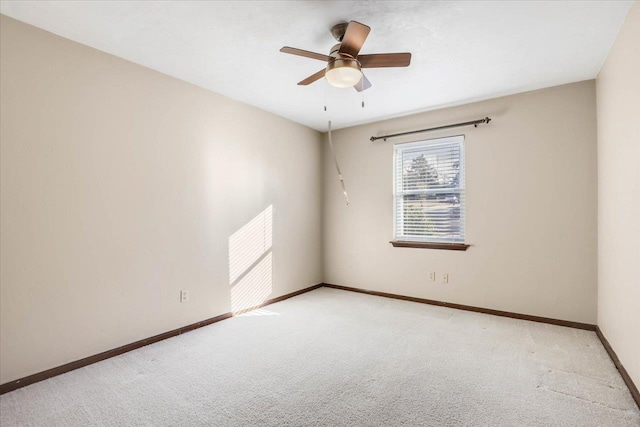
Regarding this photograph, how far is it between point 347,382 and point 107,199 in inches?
93.2

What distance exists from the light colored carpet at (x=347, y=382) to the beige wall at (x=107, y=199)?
1.17 feet

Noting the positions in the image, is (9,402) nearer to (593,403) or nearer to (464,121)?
(593,403)

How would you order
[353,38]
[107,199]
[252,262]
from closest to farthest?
[353,38]
[107,199]
[252,262]

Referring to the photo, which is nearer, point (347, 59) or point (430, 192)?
point (347, 59)

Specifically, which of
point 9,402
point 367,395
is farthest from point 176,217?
point 367,395

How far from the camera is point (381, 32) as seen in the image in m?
2.35

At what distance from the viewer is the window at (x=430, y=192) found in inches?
155

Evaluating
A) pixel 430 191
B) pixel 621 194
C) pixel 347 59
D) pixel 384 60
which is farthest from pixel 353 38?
pixel 430 191

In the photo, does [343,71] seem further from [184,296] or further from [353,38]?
[184,296]

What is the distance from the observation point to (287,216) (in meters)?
4.48

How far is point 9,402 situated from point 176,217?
5.57 feet

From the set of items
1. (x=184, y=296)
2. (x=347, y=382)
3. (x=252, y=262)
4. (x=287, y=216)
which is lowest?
(x=347, y=382)

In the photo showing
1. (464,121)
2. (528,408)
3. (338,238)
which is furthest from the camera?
(338,238)

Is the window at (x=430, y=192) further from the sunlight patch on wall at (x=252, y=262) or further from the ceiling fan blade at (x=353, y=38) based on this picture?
the ceiling fan blade at (x=353, y=38)
